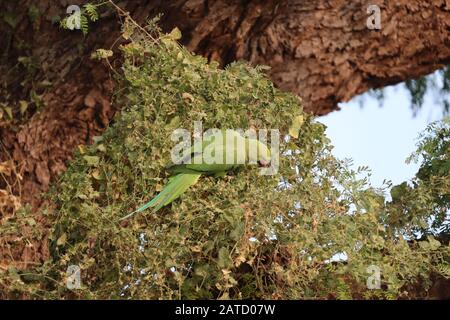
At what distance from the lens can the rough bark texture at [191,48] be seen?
2.62 metres

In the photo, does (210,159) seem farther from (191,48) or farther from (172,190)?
(191,48)

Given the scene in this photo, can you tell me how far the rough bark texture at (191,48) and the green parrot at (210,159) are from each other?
78cm

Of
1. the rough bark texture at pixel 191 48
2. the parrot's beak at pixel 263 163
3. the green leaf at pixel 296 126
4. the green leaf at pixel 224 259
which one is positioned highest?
the rough bark texture at pixel 191 48

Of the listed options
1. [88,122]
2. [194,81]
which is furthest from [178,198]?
[88,122]

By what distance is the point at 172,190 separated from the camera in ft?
5.90

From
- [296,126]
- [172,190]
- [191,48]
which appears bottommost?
[172,190]

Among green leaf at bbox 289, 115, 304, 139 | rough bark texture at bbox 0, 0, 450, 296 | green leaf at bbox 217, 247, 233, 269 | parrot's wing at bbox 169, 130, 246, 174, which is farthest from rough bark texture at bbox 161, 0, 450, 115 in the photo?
green leaf at bbox 217, 247, 233, 269

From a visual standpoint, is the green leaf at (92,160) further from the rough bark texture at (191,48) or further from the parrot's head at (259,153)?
the rough bark texture at (191,48)

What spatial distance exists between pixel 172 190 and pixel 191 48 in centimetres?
95

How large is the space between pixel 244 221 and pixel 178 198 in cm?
14

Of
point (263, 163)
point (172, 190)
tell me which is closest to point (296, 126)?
point (263, 163)

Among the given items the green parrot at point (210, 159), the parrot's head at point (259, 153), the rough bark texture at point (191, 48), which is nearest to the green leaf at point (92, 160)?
the green parrot at point (210, 159)

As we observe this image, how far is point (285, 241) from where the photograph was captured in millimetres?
1826
